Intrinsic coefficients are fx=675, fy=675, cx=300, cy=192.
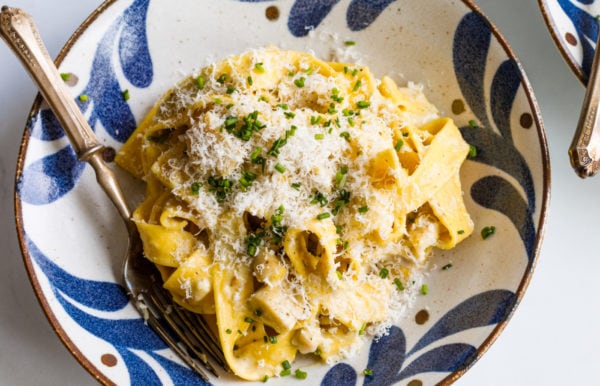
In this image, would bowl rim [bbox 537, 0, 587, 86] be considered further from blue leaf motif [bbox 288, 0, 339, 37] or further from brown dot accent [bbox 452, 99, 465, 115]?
blue leaf motif [bbox 288, 0, 339, 37]

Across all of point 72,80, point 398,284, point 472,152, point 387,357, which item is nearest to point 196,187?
point 72,80

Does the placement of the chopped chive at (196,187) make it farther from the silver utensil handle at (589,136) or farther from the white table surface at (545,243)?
the silver utensil handle at (589,136)

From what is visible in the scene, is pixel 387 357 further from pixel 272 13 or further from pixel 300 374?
pixel 272 13

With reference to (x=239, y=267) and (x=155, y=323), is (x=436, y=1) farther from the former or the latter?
(x=155, y=323)

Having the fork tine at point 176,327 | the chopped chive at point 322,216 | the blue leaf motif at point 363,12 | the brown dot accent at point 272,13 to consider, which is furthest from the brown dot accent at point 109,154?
the blue leaf motif at point 363,12

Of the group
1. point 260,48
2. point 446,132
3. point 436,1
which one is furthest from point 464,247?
point 260,48

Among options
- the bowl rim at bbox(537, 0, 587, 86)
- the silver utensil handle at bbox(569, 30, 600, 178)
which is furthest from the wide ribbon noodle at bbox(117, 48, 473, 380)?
the bowl rim at bbox(537, 0, 587, 86)
